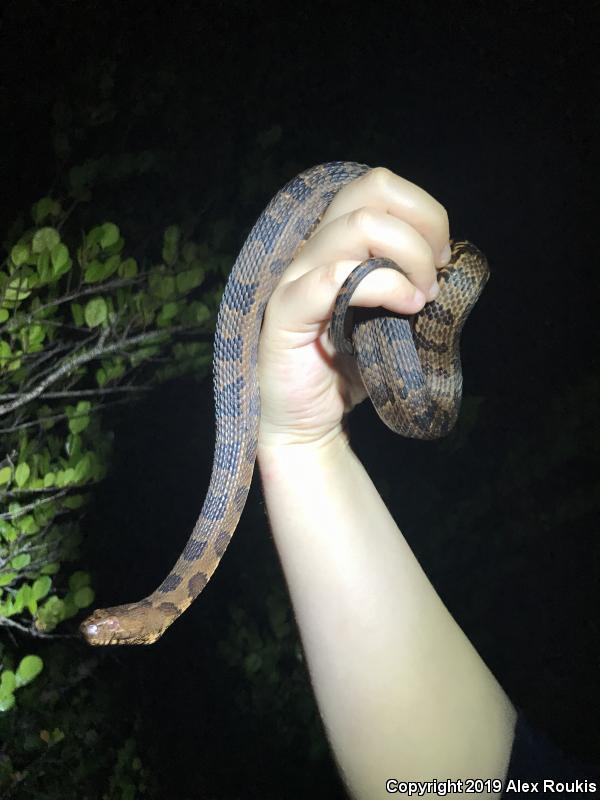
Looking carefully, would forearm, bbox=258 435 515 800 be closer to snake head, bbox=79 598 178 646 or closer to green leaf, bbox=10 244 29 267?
snake head, bbox=79 598 178 646

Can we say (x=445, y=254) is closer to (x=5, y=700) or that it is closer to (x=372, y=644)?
(x=372, y=644)

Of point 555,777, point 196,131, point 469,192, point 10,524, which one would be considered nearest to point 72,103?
point 196,131

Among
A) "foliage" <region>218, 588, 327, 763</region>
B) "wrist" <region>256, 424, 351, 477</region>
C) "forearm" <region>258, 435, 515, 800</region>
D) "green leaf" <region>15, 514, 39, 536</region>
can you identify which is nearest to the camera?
"forearm" <region>258, 435, 515, 800</region>

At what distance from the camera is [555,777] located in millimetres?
1185

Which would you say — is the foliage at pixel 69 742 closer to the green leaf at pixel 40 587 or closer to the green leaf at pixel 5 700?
the green leaf at pixel 5 700

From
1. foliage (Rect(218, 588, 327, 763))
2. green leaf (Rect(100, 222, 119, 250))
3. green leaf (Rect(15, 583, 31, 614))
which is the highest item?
green leaf (Rect(100, 222, 119, 250))

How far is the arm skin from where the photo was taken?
3.21 feet

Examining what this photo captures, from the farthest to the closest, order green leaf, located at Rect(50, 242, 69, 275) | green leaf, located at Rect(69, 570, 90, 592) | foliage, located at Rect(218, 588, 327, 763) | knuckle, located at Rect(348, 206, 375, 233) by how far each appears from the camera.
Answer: foliage, located at Rect(218, 588, 327, 763), green leaf, located at Rect(69, 570, 90, 592), green leaf, located at Rect(50, 242, 69, 275), knuckle, located at Rect(348, 206, 375, 233)

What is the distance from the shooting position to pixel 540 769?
3.84 feet

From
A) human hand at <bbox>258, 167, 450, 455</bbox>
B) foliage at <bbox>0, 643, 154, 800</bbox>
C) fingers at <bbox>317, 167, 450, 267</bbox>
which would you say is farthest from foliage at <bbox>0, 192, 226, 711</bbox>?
fingers at <bbox>317, 167, 450, 267</bbox>

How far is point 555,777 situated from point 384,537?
55cm

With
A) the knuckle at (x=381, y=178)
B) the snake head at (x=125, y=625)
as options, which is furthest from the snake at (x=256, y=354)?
the knuckle at (x=381, y=178)

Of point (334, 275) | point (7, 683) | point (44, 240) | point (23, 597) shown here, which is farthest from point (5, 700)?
point (334, 275)

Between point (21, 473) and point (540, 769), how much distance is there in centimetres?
120
